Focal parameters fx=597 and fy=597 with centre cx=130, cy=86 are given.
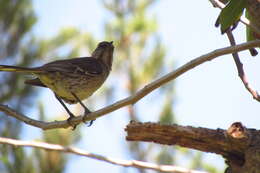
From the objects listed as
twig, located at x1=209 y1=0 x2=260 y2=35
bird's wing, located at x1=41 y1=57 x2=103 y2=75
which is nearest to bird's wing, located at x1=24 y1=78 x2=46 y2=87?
bird's wing, located at x1=41 y1=57 x2=103 y2=75

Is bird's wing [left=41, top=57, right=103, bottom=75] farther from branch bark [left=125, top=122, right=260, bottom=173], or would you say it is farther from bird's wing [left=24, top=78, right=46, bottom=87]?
branch bark [left=125, top=122, right=260, bottom=173]

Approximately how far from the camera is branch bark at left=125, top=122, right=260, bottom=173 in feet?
10.8

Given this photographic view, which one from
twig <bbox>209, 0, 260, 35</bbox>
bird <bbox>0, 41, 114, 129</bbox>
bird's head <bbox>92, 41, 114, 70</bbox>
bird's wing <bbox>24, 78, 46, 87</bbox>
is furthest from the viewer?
bird's head <bbox>92, 41, 114, 70</bbox>

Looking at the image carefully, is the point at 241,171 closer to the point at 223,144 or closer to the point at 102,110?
the point at 223,144

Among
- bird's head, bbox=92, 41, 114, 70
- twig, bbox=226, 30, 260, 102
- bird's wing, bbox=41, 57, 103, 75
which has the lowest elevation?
twig, bbox=226, 30, 260, 102

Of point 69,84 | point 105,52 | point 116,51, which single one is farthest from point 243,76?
point 116,51

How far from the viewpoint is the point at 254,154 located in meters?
3.30

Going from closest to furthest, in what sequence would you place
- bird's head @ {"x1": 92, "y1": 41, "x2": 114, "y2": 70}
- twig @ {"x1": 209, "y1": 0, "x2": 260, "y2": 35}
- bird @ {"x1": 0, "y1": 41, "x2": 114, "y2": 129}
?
twig @ {"x1": 209, "y1": 0, "x2": 260, "y2": 35}
bird @ {"x1": 0, "y1": 41, "x2": 114, "y2": 129}
bird's head @ {"x1": 92, "y1": 41, "x2": 114, "y2": 70}

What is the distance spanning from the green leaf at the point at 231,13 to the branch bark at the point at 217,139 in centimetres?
55

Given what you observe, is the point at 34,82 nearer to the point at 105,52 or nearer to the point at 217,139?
the point at 105,52

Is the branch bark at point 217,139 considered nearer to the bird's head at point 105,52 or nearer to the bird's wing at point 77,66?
the bird's wing at point 77,66

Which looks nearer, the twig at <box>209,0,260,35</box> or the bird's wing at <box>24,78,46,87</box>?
the twig at <box>209,0,260,35</box>

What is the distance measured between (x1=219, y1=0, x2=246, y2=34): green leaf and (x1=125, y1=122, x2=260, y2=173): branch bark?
0.55 metres

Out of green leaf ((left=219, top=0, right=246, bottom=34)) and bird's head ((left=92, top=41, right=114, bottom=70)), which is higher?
bird's head ((left=92, top=41, right=114, bottom=70))
